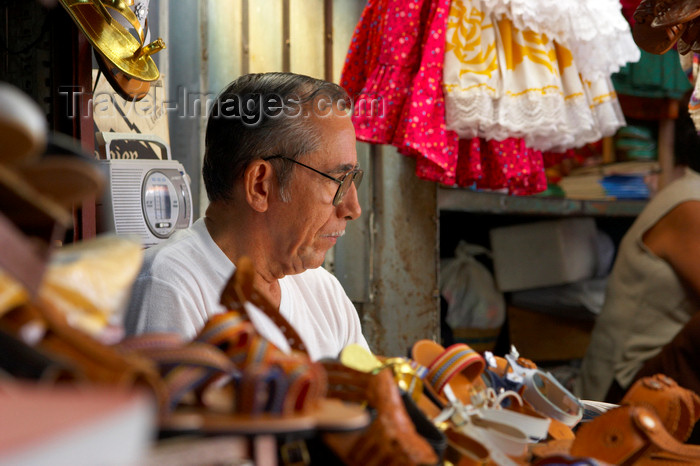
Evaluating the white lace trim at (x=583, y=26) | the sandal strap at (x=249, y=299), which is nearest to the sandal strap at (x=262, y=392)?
the sandal strap at (x=249, y=299)

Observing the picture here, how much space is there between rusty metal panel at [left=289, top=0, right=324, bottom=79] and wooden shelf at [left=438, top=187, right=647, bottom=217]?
62cm

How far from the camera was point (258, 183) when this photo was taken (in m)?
1.35

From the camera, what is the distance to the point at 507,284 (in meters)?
3.04

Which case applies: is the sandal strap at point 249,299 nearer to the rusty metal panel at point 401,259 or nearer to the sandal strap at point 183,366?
the sandal strap at point 183,366

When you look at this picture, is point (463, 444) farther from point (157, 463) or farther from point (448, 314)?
point (448, 314)

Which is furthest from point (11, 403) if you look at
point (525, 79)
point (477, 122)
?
point (525, 79)

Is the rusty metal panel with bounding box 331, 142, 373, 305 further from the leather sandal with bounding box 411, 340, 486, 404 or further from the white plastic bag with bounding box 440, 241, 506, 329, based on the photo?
the leather sandal with bounding box 411, 340, 486, 404

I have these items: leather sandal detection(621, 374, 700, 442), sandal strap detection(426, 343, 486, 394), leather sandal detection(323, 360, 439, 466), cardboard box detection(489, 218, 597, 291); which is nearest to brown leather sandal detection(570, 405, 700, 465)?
leather sandal detection(621, 374, 700, 442)

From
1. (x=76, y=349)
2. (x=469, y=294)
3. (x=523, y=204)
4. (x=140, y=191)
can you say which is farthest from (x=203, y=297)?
(x=469, y=294)

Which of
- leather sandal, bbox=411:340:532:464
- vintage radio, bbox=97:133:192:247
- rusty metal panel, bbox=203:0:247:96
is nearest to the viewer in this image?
leather sandal, bbox=411:340:532:464

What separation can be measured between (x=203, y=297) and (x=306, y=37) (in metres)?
1.43

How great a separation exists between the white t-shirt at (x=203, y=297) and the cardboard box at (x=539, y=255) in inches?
65.8

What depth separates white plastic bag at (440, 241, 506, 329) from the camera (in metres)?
2.86

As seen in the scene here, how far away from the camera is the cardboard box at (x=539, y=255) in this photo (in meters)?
3.01
